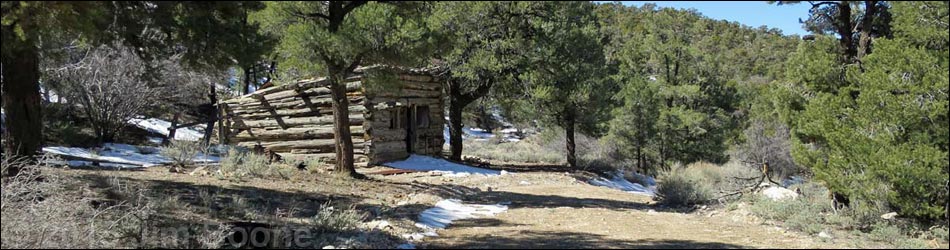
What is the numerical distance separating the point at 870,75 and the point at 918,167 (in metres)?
1.34

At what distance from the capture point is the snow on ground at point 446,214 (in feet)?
28.4

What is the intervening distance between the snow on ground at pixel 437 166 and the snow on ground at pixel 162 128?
7568 mm

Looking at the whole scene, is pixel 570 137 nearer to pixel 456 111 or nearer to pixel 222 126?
pixel 456 111

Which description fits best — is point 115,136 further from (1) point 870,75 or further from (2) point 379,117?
(1) point 870,75

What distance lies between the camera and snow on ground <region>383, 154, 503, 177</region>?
18.4 meters

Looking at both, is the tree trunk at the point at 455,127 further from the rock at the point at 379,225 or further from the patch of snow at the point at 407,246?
the patch of snow at the point at 407,246

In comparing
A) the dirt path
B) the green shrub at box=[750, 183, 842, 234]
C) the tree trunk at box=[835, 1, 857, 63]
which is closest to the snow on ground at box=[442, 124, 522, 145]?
the dirt path

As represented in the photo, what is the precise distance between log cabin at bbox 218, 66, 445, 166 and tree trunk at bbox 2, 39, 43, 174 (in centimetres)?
878

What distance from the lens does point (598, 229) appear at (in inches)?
349

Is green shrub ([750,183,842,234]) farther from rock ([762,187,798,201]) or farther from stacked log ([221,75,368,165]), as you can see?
stacked log ([221,75,368,165])

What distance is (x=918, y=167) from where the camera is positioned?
7.71 m

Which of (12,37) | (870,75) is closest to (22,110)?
(12,37)

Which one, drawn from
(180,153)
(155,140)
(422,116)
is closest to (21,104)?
(180,153)

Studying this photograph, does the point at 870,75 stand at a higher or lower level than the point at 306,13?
lower
